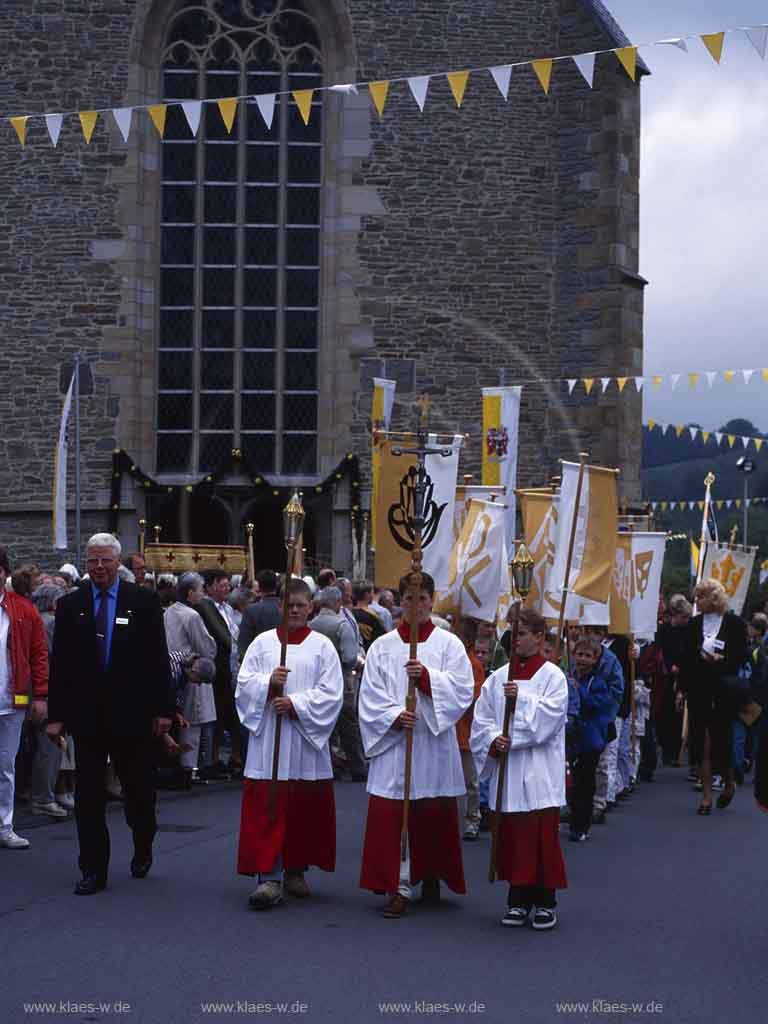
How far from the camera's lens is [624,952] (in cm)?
746

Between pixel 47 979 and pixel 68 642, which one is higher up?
pixel 68 642

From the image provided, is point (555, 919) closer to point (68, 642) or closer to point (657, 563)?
point (68, 642)

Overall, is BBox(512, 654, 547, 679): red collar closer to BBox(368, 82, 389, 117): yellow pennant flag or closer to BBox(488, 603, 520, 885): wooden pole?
BBox(488, 603, 520, 885): wooden pole

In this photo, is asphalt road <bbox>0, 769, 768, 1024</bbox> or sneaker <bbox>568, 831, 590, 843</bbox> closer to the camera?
asphalt road <bbox>0, 769, 768, 1024</bbox>

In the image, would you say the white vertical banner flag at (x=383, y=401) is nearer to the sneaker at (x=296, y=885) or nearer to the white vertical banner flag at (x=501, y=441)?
the white vertical banner flag at (x=501, y=441)

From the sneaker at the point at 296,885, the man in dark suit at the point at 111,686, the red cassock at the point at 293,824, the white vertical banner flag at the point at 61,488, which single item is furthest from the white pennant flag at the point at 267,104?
the sneaker at the point at 296,885

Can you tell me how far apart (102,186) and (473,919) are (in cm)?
1722

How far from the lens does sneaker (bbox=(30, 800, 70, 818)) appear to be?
11.5 meters

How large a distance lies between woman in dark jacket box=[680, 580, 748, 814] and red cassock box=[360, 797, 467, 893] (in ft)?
16.5

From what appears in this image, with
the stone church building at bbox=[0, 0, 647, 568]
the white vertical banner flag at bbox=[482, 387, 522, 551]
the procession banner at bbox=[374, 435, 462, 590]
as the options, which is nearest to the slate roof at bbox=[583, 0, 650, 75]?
the stone church building at bbox=[0, 0, 647, 568]

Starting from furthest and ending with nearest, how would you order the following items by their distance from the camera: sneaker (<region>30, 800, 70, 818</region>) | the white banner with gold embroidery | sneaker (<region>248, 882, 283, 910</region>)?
the white banner with gold embroidery → sneaker (<region>30, 800, 70, 818</region>) → sneaker (<region>248, 882, 283, 910</region>)

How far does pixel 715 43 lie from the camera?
13156mm

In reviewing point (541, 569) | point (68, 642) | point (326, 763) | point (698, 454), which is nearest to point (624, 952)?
point (326, 763)
